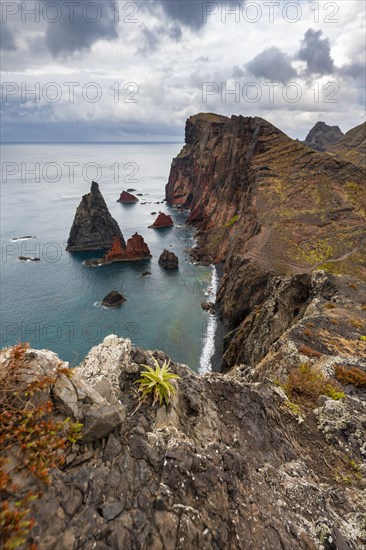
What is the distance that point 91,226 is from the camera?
104125 mm

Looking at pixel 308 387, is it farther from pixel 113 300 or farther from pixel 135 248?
pixel 135 248

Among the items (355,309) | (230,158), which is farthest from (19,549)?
(230,158)

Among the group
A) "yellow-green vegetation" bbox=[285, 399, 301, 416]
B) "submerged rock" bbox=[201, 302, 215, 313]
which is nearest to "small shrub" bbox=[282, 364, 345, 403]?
"yellow-green vegetation" bbox=[285, 399, 301, 416]

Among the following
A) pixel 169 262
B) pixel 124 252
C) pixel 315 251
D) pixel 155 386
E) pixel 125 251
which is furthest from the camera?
pixel 125 251

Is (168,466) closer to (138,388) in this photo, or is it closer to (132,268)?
(138,388)

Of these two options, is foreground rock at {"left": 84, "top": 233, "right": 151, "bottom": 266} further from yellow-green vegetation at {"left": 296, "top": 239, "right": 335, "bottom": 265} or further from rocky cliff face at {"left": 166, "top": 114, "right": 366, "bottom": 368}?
yellow-green vegetation at {"left": 296, "top": 239, "right": 335, "bottom": 265}

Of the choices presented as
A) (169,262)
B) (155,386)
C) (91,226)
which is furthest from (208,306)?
(91,226)

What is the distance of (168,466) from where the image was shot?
795 centimetres

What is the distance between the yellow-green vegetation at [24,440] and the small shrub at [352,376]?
55.3ft

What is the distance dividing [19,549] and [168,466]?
12.2ft

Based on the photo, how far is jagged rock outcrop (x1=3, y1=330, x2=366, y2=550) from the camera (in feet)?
21.2

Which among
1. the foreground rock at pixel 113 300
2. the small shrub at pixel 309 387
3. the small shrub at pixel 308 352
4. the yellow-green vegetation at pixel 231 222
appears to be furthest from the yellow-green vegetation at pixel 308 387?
the yellow-green vegetation at pixel 231 222

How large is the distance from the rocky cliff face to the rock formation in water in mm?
35673

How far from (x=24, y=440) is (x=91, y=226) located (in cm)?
10396
